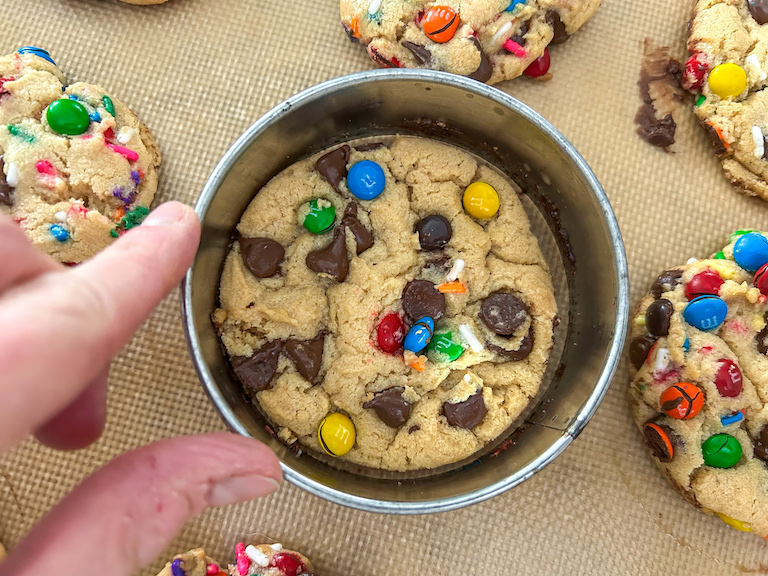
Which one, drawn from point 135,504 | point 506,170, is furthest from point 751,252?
point 135,504

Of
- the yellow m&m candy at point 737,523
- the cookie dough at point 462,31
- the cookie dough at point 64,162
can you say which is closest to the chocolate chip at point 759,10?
the cookie dough at point 462,31

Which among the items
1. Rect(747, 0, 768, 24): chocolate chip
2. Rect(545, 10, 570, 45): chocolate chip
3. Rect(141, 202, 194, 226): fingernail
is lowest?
Rect(141, 202, 194, 226): fingernail

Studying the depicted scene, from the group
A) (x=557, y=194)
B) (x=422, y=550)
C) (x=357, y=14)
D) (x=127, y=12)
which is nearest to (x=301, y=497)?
(x=422, y=550)

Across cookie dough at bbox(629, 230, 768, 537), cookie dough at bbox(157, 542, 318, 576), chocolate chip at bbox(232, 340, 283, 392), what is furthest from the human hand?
cookie dough at bbox(629, 230, 768, 537)

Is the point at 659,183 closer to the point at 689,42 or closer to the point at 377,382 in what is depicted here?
the point at 689,42

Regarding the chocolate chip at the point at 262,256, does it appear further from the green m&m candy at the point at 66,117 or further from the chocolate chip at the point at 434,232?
the green m&m candy at the point at 66,117

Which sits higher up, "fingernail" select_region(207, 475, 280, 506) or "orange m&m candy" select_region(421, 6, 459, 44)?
"orange m&m candy" select_region(421, 6, 459, 44)

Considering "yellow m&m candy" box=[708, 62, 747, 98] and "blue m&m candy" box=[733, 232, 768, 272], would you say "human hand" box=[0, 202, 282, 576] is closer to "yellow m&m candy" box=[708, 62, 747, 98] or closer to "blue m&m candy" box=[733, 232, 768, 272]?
"blue m&m candy" box=[733, 232, 768, 272]
